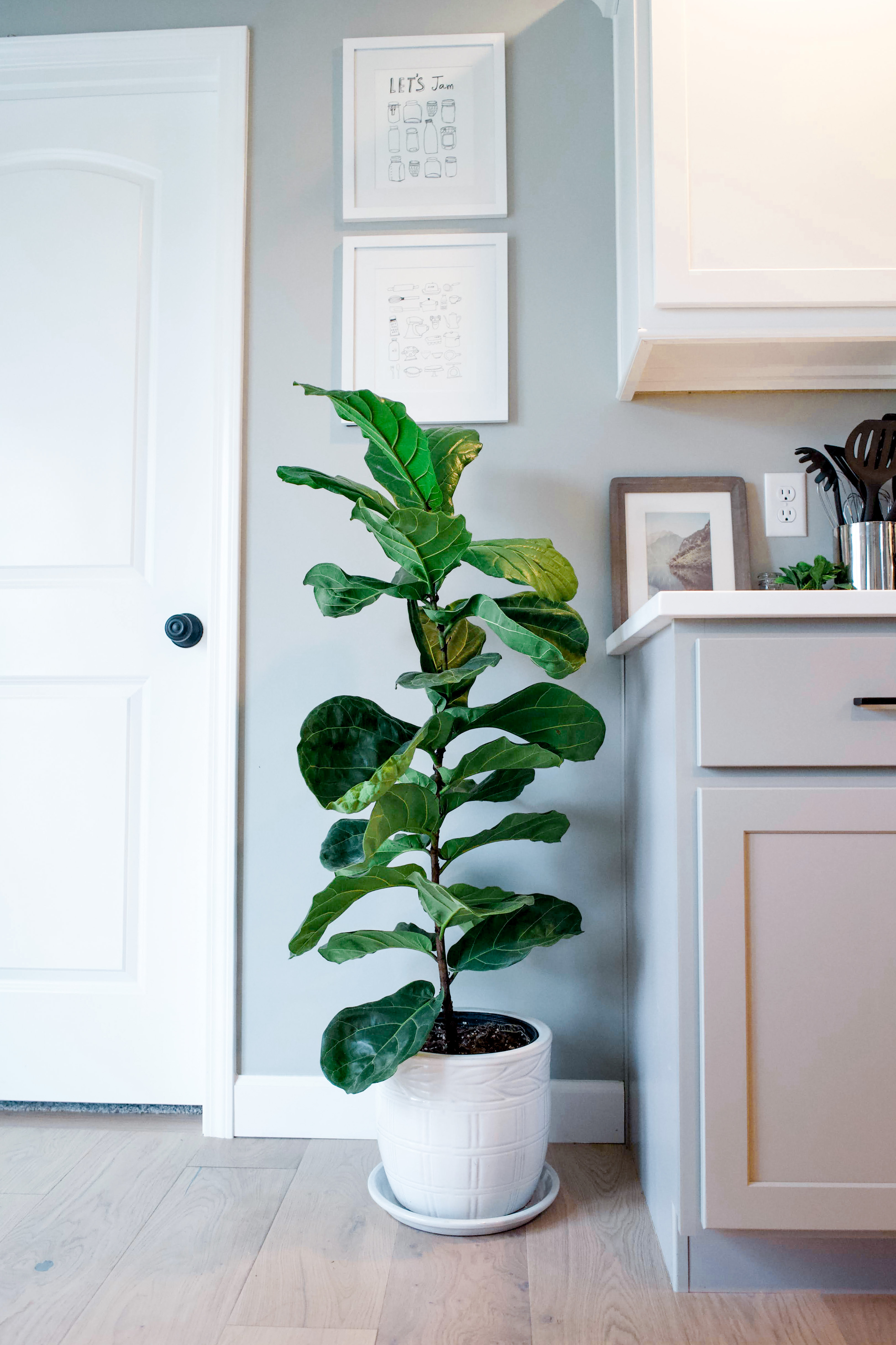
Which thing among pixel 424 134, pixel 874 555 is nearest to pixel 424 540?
pixel 874 555

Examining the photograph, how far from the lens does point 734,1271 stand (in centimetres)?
112

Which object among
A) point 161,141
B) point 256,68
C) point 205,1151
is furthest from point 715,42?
point 205,1151

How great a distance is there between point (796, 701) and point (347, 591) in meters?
0.64

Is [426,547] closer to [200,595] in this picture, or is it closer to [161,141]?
[200,595]

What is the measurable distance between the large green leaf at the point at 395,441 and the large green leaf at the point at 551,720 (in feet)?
1.02

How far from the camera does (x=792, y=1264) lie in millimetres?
1131

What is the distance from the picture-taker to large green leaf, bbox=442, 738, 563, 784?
4.03ft

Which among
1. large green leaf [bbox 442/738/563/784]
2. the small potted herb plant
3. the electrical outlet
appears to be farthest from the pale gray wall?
large green leaf [bbox 442/738/563/784]

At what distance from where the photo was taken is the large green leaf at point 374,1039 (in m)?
1.17

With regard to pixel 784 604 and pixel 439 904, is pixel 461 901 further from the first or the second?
pixel 784 604

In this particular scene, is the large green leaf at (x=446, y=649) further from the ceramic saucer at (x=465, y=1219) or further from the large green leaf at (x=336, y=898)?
the ceramic saucer at (x=465, y=1219)

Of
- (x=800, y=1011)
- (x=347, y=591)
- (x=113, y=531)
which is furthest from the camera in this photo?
(x=113, y=531)

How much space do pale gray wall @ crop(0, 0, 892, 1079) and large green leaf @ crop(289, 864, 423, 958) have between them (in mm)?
378

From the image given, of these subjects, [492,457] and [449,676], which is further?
[492,457]
